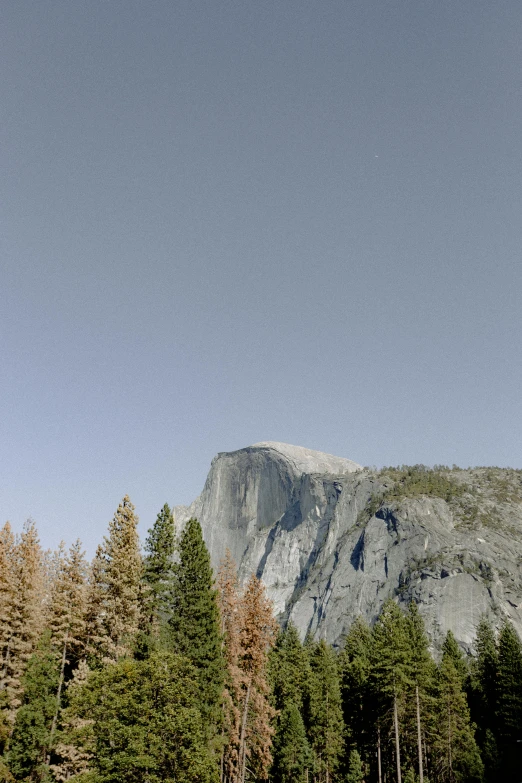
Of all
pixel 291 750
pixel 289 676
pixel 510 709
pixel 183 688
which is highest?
pixel 289 676

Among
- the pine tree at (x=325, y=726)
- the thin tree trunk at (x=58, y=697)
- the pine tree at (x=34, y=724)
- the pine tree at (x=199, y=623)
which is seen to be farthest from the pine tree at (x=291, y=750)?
the pine tree at (x=199, y=623)

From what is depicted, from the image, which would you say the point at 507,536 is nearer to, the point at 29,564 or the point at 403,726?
the point at 403,726

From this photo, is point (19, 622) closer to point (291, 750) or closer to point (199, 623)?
point (199, 623)

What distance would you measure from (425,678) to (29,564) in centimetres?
3299

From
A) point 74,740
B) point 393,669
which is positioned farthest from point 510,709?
point 74,740

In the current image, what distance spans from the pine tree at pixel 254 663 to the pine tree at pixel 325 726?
17822 mm

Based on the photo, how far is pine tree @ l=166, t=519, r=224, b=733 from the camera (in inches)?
1212

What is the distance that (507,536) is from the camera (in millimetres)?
→ 190125

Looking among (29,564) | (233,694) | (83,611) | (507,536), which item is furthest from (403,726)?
(507,536)

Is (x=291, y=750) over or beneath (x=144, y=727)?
beneath

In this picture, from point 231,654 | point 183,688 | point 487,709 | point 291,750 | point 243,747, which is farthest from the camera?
point 487,709

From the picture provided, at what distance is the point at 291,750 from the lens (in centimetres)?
4894

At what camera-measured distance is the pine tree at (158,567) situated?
30859mm

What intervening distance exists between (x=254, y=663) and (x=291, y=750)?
2012 cm
